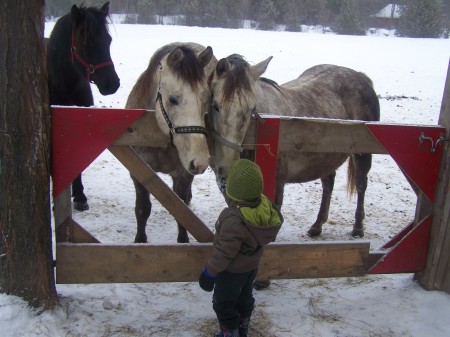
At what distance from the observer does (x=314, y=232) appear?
488 cm

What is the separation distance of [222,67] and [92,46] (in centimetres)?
219

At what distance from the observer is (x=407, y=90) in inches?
606

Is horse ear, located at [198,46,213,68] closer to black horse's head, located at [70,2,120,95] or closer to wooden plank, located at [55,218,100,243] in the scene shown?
wooden plank, located at [55,218,100,243]

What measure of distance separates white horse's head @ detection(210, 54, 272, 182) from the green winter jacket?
61 cm

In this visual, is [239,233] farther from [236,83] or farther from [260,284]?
[260,284]

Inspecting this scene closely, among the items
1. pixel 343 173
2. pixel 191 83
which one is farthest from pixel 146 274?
pixel 343 173

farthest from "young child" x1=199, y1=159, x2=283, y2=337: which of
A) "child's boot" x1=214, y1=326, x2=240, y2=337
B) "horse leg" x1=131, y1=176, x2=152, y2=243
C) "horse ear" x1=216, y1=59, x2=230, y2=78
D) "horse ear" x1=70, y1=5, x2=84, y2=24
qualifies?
"horse ear" x1=70, y1=5, x2=84, y2=24

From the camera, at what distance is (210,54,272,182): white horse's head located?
2984mm

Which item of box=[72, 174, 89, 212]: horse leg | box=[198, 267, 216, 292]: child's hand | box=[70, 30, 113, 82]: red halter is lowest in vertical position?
box=[72, 174, 89, 212]: horse leg

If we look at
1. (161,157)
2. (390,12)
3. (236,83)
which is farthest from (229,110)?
(390,12)

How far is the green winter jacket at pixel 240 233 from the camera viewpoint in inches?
95.0

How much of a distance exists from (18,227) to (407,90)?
15.4m

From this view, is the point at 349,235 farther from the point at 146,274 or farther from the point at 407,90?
the point at 407,90

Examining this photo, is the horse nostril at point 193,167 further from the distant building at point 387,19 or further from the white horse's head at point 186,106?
the distant building at point 387,19
